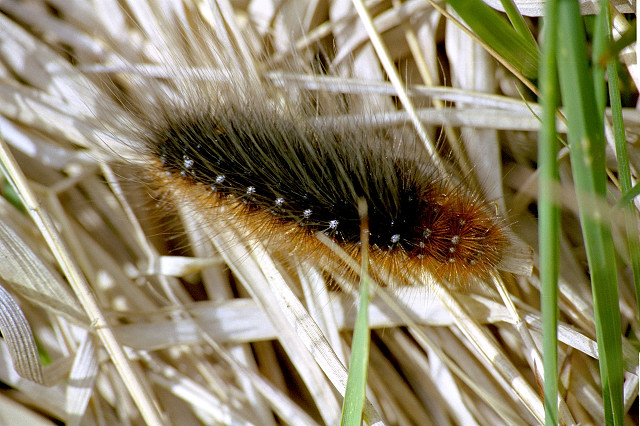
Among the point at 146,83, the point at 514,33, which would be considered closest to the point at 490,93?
the point at 514,33

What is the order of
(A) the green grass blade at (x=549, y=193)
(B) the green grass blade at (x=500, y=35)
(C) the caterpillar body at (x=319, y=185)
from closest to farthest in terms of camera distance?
1. (A) the green grass blade at (x=549, y=193)
2. (B) the green grass blade at (x=500, y=35)
3. (C) the caterpillar body at (x=319, y=185)

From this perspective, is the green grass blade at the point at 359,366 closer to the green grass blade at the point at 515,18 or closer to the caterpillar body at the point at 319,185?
the caterpillar body at the point at 319,185

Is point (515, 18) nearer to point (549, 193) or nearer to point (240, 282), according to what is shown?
point (549, 193)

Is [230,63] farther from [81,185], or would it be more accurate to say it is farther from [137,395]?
[137,395]

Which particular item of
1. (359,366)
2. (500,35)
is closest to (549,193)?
(359,366)

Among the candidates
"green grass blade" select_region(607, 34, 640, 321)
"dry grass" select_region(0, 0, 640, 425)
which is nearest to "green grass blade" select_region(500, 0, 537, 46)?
"green grass blade" select_region(607, 34, 640, 321)

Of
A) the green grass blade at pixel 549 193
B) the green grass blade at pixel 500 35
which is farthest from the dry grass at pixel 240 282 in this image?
the green grass blade at pixel 549 193
